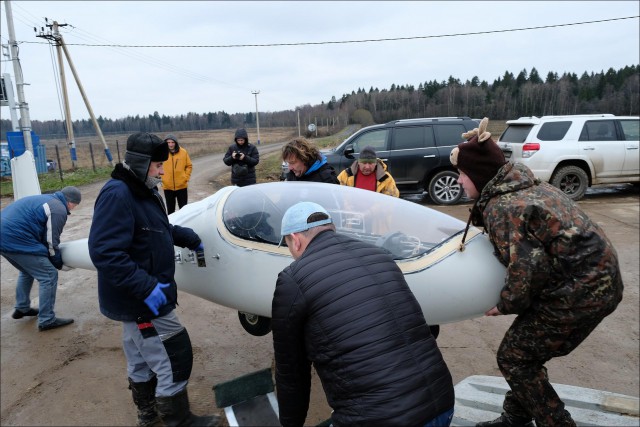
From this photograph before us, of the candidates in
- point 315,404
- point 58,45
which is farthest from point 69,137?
point 315,404

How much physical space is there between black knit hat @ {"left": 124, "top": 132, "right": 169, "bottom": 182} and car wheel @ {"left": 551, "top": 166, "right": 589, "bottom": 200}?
898 centimetres

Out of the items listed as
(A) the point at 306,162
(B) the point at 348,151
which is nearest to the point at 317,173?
(A) the point at 306,162

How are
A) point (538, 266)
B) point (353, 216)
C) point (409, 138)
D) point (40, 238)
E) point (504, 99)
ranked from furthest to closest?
point (504, 99) < point (409, 138) < point (40, 238) < point (353, 216) < point (538, 266)

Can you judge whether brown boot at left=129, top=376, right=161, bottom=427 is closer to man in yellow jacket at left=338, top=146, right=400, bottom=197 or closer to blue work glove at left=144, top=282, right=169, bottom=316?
blue work glove at left=144, top=282, right=169, bottom=316

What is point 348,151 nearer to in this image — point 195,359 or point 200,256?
point 195,359

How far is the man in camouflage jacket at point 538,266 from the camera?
196 centimetres

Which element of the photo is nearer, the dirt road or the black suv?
the dirt road

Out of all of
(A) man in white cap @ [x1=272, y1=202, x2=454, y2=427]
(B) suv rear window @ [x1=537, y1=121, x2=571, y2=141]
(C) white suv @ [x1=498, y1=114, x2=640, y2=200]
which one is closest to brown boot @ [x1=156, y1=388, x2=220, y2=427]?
(A) man in white cap @ [x1=272, y1=202, x2=454, y2=427]

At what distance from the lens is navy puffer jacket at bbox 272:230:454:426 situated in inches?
57.1

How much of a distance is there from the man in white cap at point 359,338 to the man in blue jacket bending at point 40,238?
3503 mm

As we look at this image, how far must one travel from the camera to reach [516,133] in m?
9.52

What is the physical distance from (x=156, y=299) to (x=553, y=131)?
9.46 m

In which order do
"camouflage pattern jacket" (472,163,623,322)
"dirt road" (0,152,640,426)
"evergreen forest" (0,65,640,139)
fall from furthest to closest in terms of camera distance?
"evergreen forest" (0,65,640,139)
"dirt road" (0,152,640,426)
"camouflage pattern jacket" (472,163,623,322)

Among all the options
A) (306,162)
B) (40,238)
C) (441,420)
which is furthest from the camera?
(40,238)
